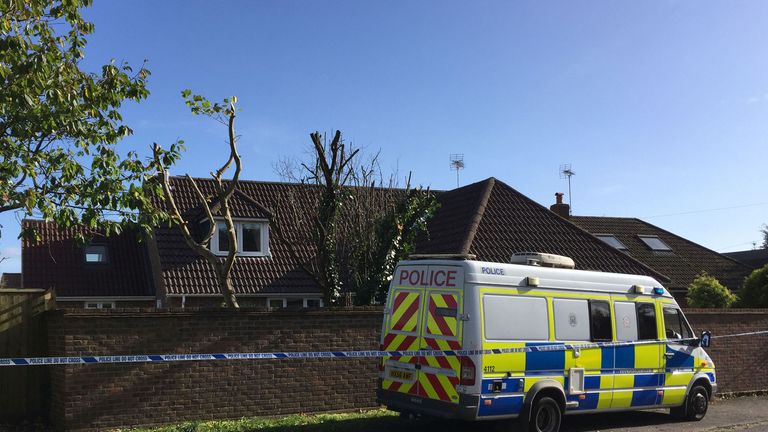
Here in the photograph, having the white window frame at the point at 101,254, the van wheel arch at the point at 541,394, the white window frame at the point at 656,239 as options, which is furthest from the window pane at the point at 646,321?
the white window frame at the point at 656,239

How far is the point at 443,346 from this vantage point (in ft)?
32.2

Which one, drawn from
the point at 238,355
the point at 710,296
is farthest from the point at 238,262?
the point at 710,296

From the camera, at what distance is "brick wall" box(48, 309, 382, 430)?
33.9 feet

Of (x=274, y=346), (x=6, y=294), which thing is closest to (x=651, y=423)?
(x=274, y=346)

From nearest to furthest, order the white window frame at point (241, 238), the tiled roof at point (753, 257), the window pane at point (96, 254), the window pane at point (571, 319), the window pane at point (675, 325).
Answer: the window pane at point (571, 319) < the window pane at point (675, 325) < the white window frame at point (241, 238) < the window pane at point (96, 254) < the tiled roof at point (753, 257)

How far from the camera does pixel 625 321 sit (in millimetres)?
11648

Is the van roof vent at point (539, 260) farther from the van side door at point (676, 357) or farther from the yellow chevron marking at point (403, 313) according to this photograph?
the van side door at point (676, 357)

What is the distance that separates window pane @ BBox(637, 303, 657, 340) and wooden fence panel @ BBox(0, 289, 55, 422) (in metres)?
9.02

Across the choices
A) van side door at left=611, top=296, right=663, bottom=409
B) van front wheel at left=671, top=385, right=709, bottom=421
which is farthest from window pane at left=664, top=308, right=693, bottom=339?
van front wheel at left=671, top=385, right=709, bottom=421

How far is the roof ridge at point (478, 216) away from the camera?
22.4 metres

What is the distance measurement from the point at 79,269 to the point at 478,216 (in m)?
15.4

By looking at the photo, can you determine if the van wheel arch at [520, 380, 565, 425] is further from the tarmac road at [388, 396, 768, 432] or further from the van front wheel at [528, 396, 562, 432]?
the tarmac road at [388, 396, 768, 432]

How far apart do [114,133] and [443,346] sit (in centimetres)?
598

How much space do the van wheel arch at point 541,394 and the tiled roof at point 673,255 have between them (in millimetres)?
21596
